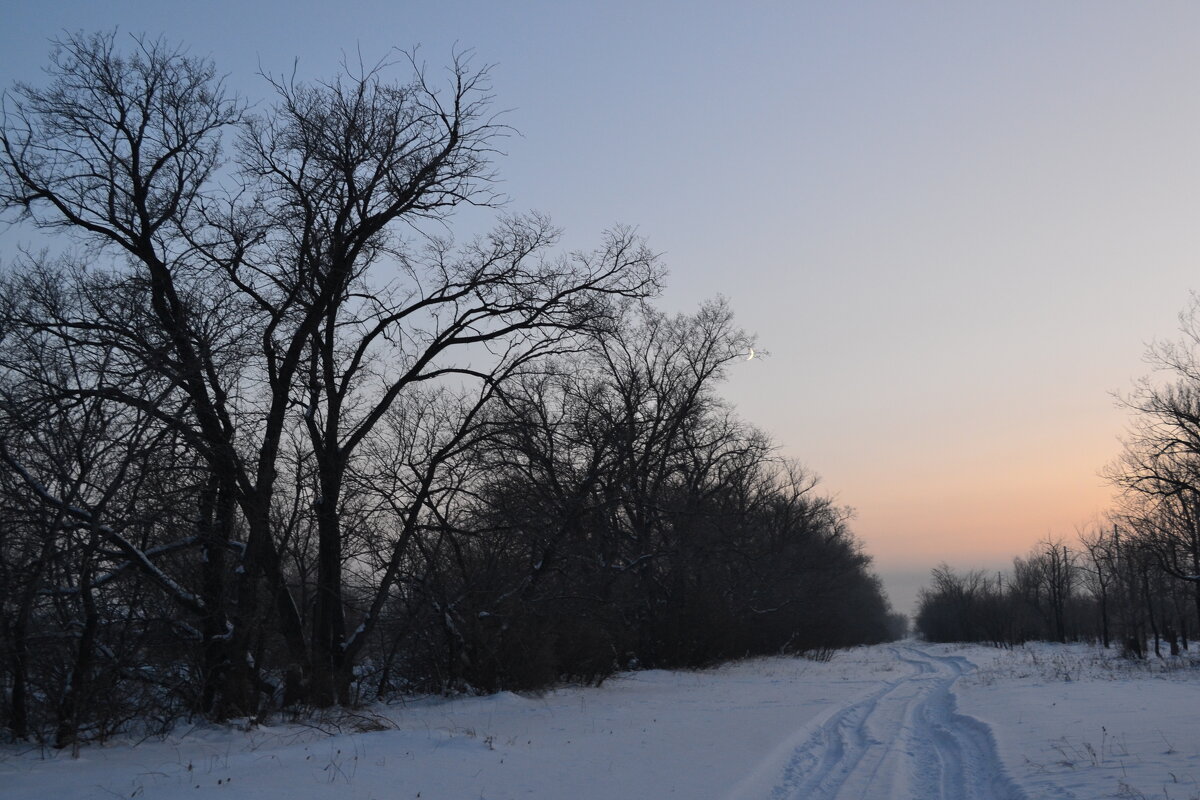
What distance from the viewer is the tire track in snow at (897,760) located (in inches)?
A: 363

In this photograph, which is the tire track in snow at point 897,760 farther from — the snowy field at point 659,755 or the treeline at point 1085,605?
the treeline at point 1085,605

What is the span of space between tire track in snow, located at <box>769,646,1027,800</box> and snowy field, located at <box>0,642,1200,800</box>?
36mm


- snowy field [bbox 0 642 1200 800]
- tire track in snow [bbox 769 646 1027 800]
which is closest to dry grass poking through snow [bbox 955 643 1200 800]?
snowy field [bbox 0 642 1200 800]

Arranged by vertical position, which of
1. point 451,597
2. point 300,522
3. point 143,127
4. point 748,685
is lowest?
point 748,685

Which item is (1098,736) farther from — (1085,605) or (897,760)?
(1085,605)

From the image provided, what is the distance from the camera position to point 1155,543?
3947cm

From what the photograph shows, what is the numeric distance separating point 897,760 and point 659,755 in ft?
10.2

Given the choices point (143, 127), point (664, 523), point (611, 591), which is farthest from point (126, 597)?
point (664, 523)

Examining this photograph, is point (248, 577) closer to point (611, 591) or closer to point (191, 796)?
point (191, 796)

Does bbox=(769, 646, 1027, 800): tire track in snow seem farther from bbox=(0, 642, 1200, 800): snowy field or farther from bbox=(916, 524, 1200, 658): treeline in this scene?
bbox=(916, 524, 1200, 658): treeline

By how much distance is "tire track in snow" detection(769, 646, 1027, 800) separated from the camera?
923 cm

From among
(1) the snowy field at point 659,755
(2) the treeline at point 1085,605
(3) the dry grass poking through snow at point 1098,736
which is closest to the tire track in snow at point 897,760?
(1) the snowy field at point 659,755

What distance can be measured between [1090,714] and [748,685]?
1158 cm

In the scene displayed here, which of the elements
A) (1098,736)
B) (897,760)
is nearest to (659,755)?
(897,760)
